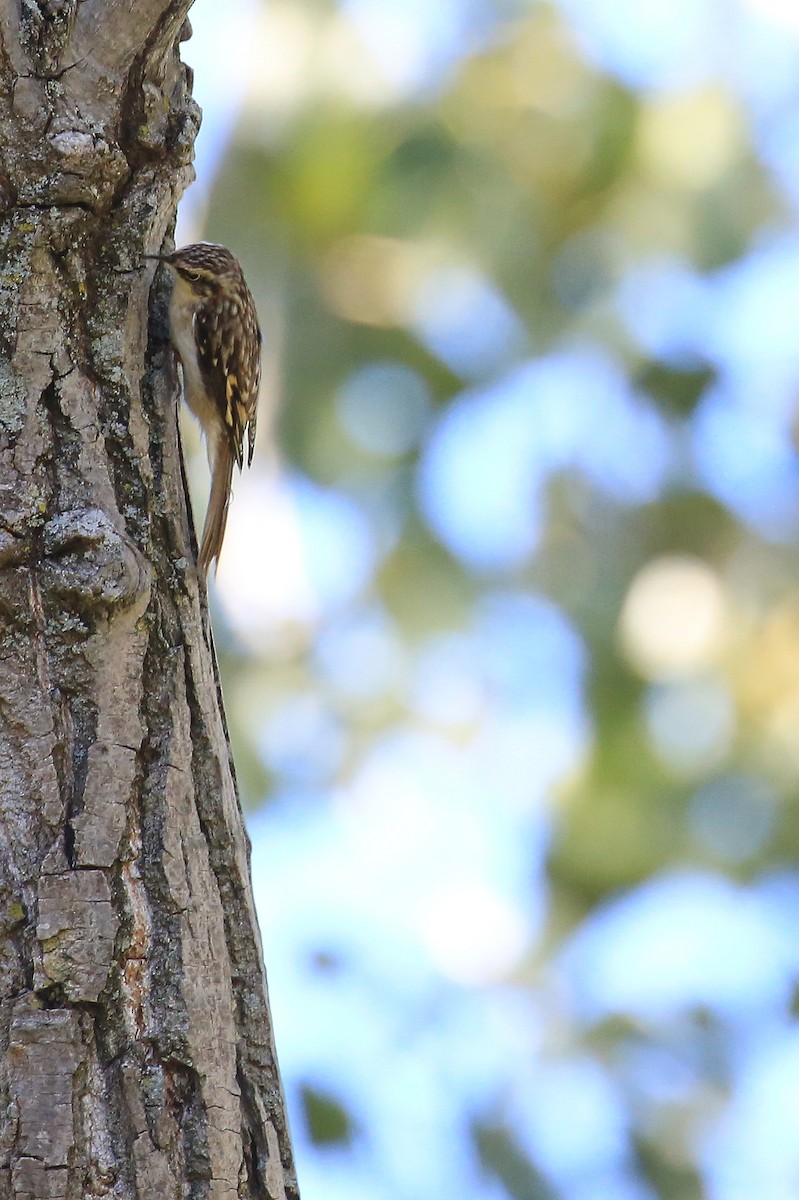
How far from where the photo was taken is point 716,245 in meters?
4.23

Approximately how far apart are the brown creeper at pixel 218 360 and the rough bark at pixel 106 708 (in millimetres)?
333

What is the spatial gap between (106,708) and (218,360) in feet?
3.52

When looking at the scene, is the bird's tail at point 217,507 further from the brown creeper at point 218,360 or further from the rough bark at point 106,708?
the rough bark at point 106,708

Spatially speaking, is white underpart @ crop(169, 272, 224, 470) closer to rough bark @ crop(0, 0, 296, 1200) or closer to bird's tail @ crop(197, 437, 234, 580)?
bird's tail @ crop(197, 437, 234, 580)

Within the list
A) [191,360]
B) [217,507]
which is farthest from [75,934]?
[217,507]

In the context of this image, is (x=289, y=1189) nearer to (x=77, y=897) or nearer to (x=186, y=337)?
(x=77, y=897)

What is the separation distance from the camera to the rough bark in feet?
4.13

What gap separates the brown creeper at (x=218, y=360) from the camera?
196 centimetres

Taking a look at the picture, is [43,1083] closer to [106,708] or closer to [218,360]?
[106,708]

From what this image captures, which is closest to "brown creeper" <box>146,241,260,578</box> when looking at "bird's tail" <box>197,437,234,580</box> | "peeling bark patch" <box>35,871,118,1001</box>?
"bird's tail" <box>197,437,234,580</box>

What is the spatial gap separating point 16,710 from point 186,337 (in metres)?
0.61

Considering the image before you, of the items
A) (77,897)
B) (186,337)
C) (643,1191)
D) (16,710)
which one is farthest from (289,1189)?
(643,1191)

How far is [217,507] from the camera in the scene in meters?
2.09

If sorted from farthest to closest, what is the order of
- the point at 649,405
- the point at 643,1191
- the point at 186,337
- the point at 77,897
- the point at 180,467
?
1. the point at 649,405
2. the point at 643,1191
3. the point at 186,337
4. the point at 180,467
5. the point at 77,897
